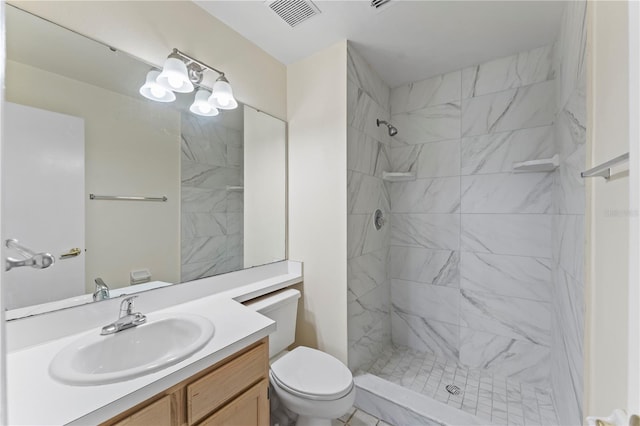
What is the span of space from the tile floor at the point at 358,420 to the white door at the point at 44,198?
158cm

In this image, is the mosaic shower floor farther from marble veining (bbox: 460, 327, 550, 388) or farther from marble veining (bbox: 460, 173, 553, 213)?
marble veining (bbox: 460, 173, 553, 213)

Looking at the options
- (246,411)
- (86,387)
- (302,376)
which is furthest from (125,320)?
(302,376)

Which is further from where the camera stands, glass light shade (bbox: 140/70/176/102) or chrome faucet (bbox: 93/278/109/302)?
glass light shade (bbox: 140/70/176/102)

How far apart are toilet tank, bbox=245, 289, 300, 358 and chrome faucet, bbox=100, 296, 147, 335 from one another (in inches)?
22.4

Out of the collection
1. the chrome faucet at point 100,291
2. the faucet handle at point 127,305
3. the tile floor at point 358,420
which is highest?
the chrome faucet at point 100,291

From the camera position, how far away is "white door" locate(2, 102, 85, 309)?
94cm

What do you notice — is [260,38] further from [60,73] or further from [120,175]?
[120,175]

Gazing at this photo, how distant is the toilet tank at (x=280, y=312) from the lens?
5.15ft

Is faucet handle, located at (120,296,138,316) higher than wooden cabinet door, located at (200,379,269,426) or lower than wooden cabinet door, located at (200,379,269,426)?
higher

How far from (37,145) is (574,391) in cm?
242

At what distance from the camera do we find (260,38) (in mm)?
1738

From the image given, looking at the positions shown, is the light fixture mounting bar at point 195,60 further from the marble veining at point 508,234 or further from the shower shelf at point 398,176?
the marble veining at point 508,234

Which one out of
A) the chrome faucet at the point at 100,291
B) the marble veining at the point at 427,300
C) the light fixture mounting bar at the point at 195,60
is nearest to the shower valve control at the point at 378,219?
the marble veining at the point at 427,300

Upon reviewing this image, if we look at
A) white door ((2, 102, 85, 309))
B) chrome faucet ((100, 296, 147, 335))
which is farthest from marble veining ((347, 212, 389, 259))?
white door ((2, 102, 85, 309))
